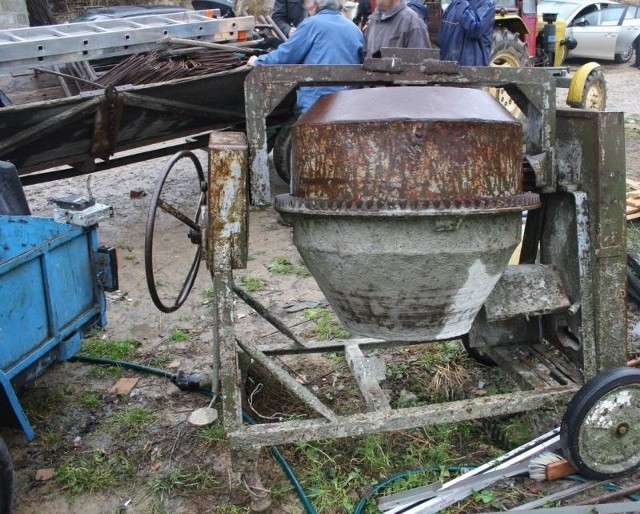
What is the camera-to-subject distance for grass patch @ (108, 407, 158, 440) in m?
3.15

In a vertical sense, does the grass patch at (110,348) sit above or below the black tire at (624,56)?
below

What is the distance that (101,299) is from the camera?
136 inches

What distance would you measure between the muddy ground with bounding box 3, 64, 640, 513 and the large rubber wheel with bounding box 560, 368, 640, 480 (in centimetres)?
41

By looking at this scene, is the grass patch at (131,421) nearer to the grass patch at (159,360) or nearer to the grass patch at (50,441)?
the grass patch at (50,441)

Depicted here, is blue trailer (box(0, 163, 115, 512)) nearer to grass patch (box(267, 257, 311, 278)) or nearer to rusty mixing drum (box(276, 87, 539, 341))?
rusty mixing drum (box(276, 87, 539, 341))

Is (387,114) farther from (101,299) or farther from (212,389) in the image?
(101,299)

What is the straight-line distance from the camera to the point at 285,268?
4977 mm

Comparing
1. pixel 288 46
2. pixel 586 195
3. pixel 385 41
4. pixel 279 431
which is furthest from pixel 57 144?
pixel 586 195

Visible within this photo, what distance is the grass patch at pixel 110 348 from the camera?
12.7ft

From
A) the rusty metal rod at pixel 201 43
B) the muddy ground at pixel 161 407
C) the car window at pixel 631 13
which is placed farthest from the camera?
the car window at pixel 631 13

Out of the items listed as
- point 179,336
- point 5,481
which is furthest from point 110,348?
point 5,481

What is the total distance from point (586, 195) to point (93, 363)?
2684 mm

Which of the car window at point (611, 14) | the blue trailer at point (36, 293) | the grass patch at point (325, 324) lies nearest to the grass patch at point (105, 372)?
the blue trailer at point (36, 293)

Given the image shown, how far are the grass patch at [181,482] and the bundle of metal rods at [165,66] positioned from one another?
324 centimetres
